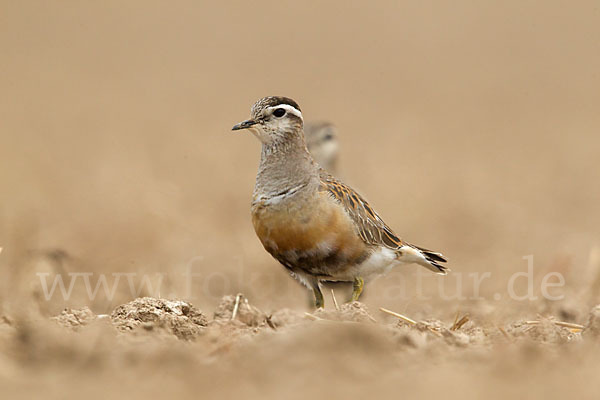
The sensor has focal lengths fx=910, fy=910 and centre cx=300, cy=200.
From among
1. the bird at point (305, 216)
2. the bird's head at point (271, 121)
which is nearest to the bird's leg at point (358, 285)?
the bird at point (305, 216)

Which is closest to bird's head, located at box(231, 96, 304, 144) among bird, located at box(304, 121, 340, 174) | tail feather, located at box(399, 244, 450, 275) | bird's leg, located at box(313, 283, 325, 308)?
bird's leg, located at box(313, 283, 325, 308)

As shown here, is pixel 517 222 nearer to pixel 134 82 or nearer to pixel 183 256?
pixel 183 256

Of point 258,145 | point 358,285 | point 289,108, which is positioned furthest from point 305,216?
point 258,145

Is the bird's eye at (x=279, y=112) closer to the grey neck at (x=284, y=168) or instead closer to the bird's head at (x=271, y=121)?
the bird's head at (x=271, y=121)

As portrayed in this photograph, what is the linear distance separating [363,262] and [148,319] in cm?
202

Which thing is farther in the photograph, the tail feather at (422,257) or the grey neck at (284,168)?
the tail feather at (422,257)

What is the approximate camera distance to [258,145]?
78.9 ft

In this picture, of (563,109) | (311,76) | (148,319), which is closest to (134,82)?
(311,76)

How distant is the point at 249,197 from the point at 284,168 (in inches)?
314

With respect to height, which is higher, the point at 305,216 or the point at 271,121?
the point at 271,121

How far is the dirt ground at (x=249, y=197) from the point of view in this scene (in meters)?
4.75

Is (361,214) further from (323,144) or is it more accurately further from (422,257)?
(323,144)

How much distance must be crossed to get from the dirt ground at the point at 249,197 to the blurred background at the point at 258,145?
2.9 inches

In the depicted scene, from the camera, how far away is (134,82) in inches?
1164
